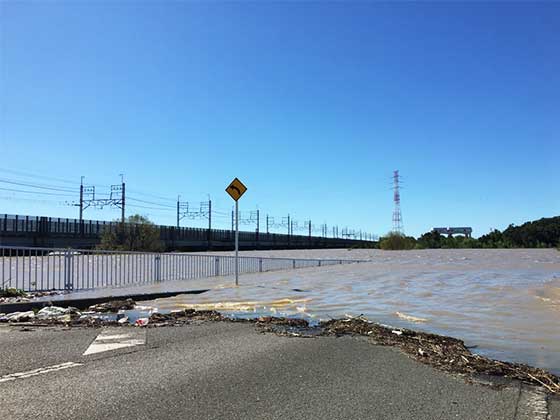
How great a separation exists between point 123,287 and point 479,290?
12572 millimetres

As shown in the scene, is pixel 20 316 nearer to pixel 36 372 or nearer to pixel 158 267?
pixel 36 372

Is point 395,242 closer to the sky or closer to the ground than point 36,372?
closer to the sky

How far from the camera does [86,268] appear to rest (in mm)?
17109

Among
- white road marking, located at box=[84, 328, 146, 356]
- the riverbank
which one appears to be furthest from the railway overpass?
white road marking, located at box=[84, 328, 146, 356]

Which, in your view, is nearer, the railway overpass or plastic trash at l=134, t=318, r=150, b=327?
plastic trash at l=134, t=318, r=150, b=327

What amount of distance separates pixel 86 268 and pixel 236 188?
240 inches

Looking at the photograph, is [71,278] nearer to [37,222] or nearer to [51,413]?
[51,413]

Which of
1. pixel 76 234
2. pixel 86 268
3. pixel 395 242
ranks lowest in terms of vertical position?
pixel 86 268

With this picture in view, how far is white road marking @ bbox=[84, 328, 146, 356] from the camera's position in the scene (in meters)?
7.34

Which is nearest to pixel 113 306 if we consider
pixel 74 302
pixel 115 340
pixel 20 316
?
pixel 74 302

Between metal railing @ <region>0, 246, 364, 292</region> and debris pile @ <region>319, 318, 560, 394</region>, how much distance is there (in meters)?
9.60

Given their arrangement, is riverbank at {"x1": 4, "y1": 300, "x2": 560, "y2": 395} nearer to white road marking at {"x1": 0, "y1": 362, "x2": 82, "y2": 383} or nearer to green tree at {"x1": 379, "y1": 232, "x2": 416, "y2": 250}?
white road marking at {"x1": 0, "y1": 362, "x2": 82, "y2": 383}

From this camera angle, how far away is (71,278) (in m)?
16.0

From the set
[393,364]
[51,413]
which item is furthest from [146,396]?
[393,364]
